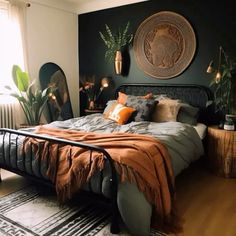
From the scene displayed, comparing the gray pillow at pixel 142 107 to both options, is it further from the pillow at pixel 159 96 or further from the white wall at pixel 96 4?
the white wall at pixel 96 4

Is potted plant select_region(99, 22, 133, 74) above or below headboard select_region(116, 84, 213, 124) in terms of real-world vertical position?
above

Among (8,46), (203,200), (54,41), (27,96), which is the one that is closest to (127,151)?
(203,200)

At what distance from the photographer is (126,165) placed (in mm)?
1982

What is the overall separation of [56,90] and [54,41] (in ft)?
3.07

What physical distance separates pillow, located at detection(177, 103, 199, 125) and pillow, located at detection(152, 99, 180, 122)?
0.09 meters

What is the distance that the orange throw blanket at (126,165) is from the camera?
2.00 meters

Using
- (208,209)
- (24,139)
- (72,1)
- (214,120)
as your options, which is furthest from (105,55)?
(208,209)

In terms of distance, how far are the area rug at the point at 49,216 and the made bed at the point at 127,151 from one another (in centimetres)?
20

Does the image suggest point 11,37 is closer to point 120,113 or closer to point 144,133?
point 120,113

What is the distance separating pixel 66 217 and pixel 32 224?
0.96ft

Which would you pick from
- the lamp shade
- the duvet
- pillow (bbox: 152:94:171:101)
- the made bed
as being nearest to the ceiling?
the lamp shade

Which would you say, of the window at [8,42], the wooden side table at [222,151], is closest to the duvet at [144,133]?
the wooden side table at [222,151]

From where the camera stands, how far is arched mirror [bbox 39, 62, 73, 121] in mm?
4523

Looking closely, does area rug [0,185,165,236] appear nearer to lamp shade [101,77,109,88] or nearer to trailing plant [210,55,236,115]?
trailing plant [210,55,236,115]
